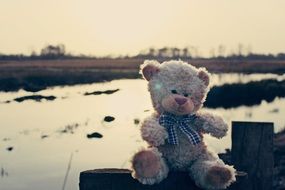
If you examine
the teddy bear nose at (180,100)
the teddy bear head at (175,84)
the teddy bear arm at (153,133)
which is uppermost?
the teddy bear head at (175,84)

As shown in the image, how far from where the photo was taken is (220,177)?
3.04 meters

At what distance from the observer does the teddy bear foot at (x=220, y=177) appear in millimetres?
3006

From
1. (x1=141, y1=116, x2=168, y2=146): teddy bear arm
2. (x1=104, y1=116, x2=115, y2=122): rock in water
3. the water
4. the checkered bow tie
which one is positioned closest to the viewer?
(x1=141, y1=116, x2=168, y2=146): teddy bear arm

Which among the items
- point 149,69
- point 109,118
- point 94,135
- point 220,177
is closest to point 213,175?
point 220,177

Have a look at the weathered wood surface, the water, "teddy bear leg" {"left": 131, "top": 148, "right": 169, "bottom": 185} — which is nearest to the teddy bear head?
the weathered wood surface

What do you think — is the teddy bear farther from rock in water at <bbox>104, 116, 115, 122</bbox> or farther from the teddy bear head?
rock in water at <bbox>104, 116, 115, 122</bbox>

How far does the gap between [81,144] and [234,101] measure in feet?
37.0

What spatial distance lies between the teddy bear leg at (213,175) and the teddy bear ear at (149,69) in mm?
643

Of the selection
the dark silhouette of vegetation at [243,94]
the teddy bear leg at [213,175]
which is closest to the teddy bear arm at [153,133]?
the teddy bear leg at [213,175]

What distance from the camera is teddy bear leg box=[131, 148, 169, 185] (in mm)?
2949

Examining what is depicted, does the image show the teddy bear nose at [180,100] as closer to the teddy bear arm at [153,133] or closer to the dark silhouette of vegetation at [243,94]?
the teddy bear arm at [153,133]

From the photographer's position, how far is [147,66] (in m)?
3.52

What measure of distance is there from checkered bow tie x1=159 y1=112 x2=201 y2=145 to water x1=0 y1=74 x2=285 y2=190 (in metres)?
1.42

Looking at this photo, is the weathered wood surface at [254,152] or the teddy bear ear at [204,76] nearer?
the weathered wood surface at [254,152]
